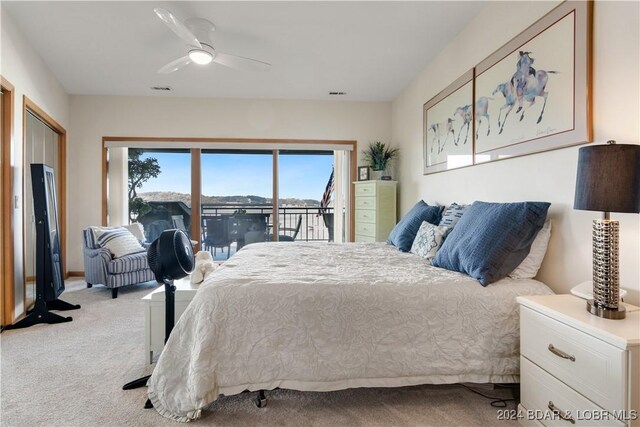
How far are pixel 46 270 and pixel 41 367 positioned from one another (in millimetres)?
1213

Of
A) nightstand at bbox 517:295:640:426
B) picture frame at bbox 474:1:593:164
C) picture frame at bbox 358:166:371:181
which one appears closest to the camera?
nightstand at bbox 517:295:640:426

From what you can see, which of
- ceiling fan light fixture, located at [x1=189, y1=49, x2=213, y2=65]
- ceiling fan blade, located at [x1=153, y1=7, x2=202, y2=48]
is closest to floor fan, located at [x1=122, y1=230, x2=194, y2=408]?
ceiling fan blade, located at [x1=153, y1=7, x2=202, y2=48]

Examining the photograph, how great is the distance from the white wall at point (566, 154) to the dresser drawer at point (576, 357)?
46 centimetres

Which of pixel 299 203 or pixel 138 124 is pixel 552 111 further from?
pixel 138 124

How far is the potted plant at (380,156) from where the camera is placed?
4363 millimetres

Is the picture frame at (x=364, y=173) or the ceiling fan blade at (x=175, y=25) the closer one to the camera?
the ceiling fan blade at (x=175, y=25)

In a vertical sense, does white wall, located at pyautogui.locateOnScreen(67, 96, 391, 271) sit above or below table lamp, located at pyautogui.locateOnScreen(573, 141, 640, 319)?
above

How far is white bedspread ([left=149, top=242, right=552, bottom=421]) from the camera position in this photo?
1.48 m

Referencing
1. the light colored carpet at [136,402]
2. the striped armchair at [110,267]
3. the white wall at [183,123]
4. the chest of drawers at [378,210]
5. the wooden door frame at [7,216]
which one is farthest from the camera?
the white wall at [183,123]

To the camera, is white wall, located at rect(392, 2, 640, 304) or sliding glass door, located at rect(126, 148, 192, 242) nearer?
white wall, located at rect(392, 2, 640, 304)

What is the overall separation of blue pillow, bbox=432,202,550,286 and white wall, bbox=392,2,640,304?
0.18 metres

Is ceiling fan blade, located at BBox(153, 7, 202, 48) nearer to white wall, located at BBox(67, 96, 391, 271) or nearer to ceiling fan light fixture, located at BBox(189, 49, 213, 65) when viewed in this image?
ceiling fan light fixture, located at BBox(189, 49, 213, 65)

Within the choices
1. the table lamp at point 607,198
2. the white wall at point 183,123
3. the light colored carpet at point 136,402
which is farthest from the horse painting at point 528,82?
the white wall at point 183,123

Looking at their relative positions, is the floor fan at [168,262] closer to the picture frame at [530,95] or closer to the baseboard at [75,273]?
the picture frame at [530,95]
